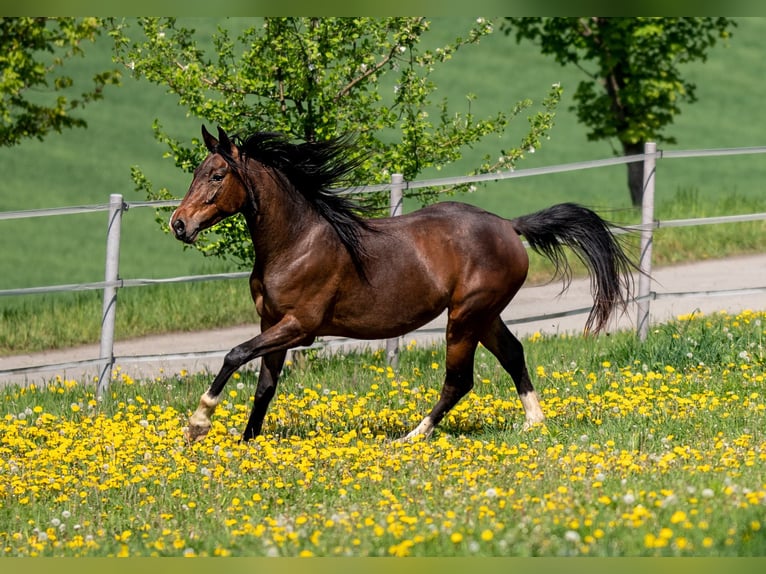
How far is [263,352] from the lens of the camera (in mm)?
8031

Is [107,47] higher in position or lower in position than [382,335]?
higher

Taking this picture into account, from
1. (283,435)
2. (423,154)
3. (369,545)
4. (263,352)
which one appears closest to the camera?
(369,545)

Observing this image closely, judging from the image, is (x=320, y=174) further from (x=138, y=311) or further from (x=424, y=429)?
(x=138, y=311)

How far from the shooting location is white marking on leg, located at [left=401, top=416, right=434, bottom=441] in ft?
27.4

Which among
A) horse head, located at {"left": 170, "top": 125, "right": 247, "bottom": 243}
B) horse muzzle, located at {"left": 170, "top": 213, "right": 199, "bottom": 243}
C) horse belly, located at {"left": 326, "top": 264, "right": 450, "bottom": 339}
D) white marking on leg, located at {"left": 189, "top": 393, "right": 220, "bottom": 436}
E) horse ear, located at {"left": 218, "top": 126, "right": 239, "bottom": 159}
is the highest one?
horse ear, located at {"left": 218, "top": 126, "right": 239, "bottom": 159}

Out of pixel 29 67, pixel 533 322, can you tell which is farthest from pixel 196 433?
pixel 29 67

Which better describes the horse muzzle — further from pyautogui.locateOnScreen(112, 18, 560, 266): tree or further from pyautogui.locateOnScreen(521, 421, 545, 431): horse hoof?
pyautogui.locateOnScreen(112, 18, 560, 266): tree

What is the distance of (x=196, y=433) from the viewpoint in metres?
8.22

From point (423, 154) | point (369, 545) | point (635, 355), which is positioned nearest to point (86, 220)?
point (423, 154)

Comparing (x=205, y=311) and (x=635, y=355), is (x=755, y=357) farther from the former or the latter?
(x=205, y=311)

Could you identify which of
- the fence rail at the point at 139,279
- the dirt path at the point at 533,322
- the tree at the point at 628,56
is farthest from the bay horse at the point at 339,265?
the tree at the point at 628,56

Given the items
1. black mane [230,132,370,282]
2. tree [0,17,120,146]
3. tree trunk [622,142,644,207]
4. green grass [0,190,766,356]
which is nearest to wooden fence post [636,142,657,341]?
green grass [0,190,766,356]

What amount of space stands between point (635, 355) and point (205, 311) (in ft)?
17.3

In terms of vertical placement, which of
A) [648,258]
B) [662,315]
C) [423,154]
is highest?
[423,154]
